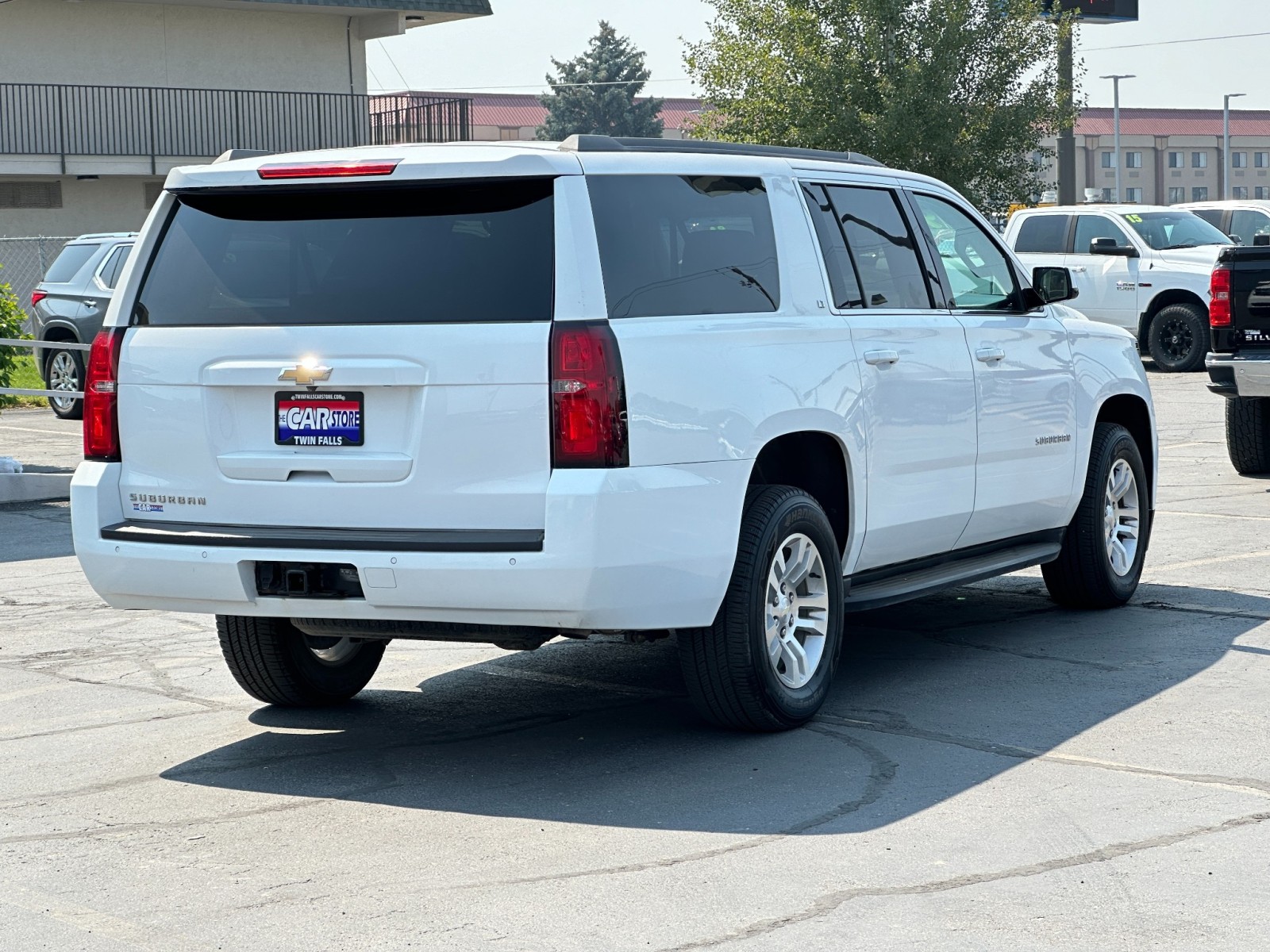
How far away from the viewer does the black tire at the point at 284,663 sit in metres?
6.62

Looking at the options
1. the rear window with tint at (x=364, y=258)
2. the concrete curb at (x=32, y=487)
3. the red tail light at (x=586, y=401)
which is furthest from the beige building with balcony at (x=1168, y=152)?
the red tail light at (x=586, y=401)

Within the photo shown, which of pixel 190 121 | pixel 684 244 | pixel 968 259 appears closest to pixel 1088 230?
pixel 190 121

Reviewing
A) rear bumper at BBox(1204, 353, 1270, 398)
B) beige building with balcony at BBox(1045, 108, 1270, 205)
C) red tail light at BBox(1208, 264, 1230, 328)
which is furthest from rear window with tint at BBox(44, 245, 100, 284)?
beige building with balcony at BBox(1045, 108, 1270, 205)

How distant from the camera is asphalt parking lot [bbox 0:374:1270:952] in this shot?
14.5 feet

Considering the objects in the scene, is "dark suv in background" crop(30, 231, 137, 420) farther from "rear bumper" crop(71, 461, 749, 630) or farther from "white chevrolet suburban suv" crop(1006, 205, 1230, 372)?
"rear bumper" crop(71, 461, 749, 630)

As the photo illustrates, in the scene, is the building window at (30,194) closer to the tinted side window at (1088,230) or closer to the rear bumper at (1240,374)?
the tinted side window at (1088,230)

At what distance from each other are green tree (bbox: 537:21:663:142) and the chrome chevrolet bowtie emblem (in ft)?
293

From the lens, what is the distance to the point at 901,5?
39156mm

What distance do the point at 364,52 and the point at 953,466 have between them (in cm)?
3045

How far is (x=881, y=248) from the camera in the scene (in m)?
7.09

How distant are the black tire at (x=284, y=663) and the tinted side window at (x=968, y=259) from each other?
2740 mm

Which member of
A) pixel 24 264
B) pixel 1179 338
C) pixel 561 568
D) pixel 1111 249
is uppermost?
pixel 24 264

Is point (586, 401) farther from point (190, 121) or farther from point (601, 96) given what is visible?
point (601, 96)

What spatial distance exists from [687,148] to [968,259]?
1.75 metres
